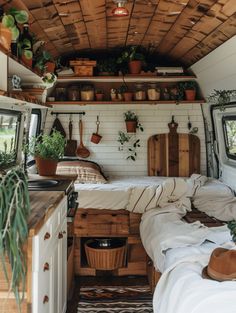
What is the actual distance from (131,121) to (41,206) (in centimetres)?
322

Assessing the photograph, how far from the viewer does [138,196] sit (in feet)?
14.3

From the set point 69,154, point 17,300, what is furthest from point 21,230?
point 69,154

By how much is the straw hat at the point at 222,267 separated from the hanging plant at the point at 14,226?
101cm

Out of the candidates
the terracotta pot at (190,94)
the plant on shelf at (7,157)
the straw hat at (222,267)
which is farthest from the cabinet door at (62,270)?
the terracotta pot at (190,94)

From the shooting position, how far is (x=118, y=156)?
5637 mm

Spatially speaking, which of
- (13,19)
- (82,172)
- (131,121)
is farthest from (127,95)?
(13,19)

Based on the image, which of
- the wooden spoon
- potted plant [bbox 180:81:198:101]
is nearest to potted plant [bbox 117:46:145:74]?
potted plant [bbox 180:81:198:101]

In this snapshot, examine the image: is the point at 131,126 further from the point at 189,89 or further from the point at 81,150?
the point at 189,89

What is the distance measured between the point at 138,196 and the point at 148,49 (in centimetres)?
191

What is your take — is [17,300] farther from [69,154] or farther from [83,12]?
[69,154]

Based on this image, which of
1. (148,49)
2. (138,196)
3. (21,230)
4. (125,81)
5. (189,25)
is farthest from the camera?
(125,81)

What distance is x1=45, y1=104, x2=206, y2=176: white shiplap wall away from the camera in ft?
18.4

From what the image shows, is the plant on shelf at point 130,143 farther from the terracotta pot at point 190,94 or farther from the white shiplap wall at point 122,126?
the terracotta pot at point 190,94

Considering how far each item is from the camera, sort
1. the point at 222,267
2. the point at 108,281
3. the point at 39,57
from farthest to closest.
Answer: the point at 108,281
the point at 39,57
the point at 222,267
